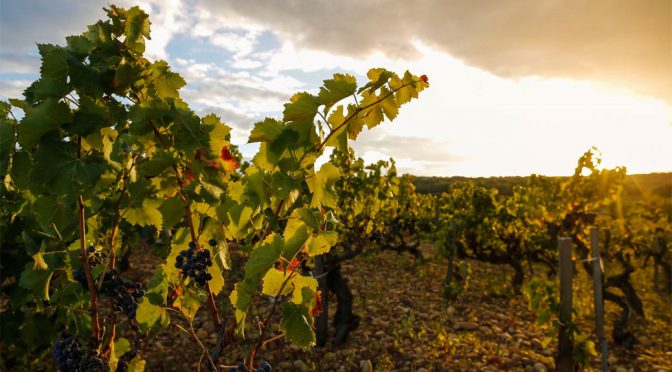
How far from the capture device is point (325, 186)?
75.1 inches

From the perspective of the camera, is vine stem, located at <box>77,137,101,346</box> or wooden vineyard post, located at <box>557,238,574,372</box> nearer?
vine stem, located at <box>77,137,101,346</box>

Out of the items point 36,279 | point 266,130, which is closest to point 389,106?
point 266,130

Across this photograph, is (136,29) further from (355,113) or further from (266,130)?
(355,113)

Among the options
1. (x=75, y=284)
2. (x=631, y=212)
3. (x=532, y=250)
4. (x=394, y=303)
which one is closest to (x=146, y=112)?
(x=75, y=284)

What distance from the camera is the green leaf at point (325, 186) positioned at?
189 cm

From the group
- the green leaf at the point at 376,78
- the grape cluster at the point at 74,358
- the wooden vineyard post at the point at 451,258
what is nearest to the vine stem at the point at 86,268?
the grape cluster at the point at 74,358

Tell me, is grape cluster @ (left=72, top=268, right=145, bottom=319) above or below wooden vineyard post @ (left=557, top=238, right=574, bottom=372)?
above

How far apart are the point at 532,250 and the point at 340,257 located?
6835mm

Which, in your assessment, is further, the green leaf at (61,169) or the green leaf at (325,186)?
the green leaf at (325,186)

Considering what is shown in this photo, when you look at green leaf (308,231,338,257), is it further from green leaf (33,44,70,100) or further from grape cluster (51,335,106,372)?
grape cluster (51,335,106,372)

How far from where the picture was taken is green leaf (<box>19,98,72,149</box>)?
1733mm

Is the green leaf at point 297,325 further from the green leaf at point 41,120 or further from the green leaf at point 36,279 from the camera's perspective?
the green leaf at point 36,279

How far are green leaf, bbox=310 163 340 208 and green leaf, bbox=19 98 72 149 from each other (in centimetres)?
110

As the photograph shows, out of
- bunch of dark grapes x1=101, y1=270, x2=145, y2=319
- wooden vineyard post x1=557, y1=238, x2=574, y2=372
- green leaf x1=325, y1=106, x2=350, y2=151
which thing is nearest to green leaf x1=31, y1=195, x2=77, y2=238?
bunch of dark grapes x1=101, y1=270, x2=145, y2=319
